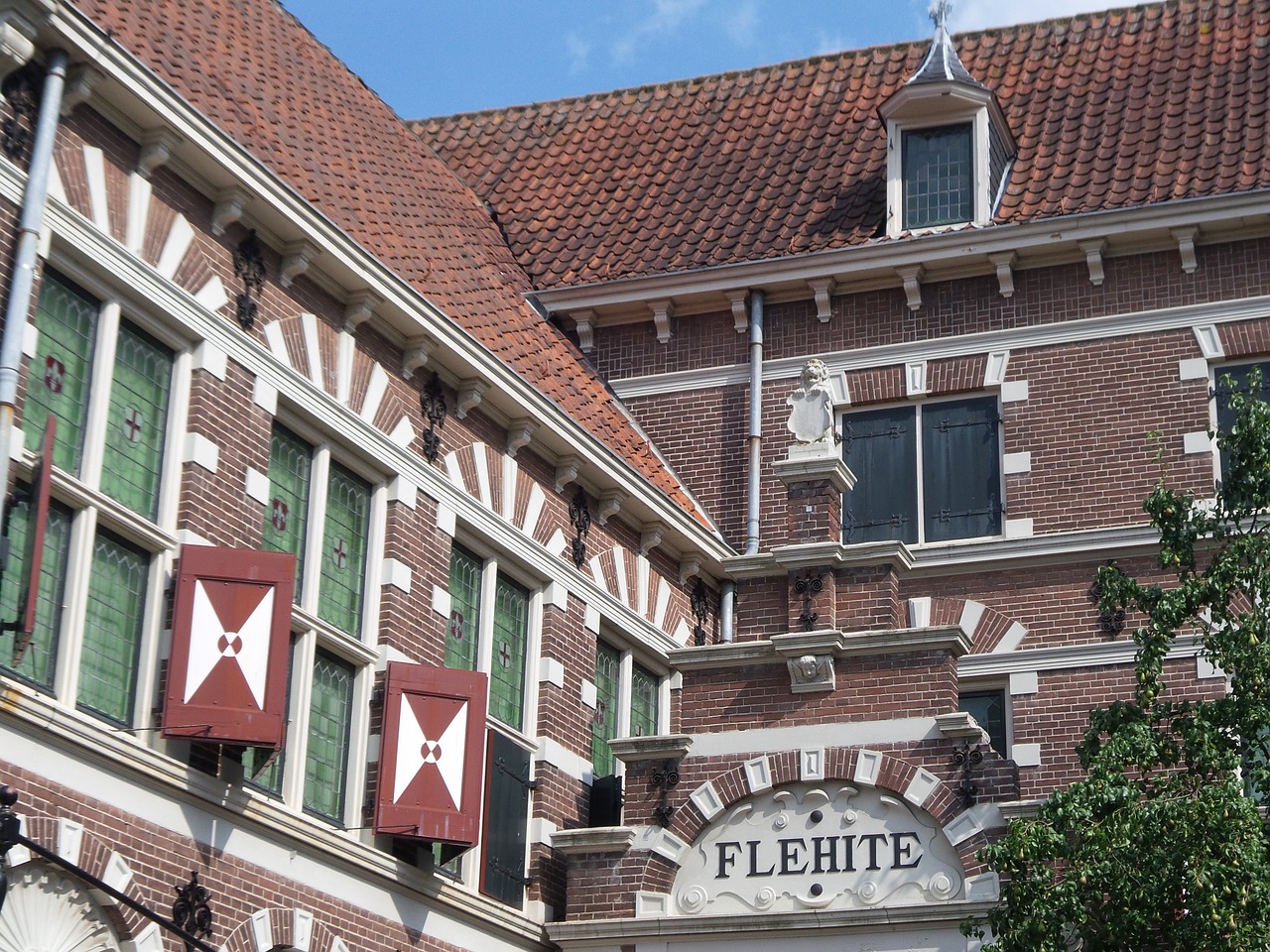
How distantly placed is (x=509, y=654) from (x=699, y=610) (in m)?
3.49

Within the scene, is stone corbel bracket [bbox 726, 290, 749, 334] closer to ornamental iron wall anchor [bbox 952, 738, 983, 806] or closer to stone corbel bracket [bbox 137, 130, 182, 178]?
ornamental iron wall anchor [bbox 952, 738, 983, 806]

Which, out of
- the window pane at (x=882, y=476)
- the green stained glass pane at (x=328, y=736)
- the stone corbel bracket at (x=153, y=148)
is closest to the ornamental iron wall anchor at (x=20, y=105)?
the stone corbel bracket at (x=153, y=148)

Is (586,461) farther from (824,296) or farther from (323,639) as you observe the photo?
(824,296)

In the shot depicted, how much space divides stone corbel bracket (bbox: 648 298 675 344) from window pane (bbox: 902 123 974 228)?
2554mm

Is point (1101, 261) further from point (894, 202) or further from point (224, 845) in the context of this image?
point (224, 845)

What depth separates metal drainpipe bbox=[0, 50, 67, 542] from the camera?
467 inches

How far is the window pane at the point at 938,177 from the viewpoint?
71.5 ft

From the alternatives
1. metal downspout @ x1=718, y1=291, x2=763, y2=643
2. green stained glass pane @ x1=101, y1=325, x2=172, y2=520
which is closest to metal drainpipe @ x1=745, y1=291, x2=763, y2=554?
metal downspout @ x1=718, y1=291, x2=763, y2=643

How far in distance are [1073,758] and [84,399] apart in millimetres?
10168

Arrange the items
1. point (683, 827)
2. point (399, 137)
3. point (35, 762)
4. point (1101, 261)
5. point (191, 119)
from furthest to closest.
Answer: point (399, 137) → point (1101, 261) → point (683, 827) → point (191, 119) → point (35, 762)

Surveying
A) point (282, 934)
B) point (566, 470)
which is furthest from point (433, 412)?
point (282, 934)

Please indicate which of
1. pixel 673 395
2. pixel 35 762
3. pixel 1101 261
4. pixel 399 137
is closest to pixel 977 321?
pixel 1101 261

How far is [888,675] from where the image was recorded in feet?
55.7

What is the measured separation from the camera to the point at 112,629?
13047 millimetres
